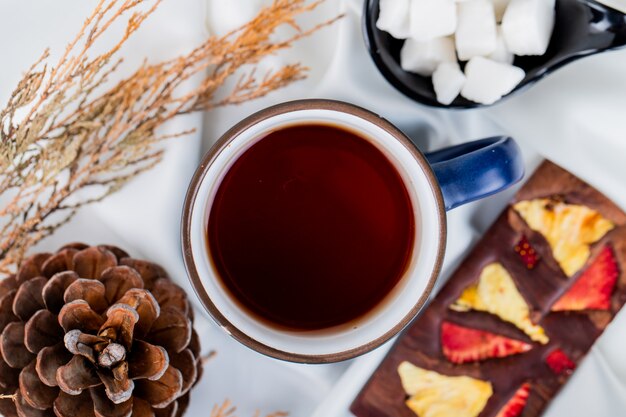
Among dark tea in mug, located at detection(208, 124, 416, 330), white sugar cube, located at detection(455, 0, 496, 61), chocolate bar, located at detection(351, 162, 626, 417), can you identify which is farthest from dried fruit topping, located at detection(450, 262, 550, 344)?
white sugar cube, located at detection(455, 0, 496, 61)

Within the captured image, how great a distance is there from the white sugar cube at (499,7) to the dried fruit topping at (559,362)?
48cm

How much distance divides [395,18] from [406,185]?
0.70ft

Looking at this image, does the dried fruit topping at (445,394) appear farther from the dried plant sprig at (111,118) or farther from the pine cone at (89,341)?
the dried plant sprig at (111,118)

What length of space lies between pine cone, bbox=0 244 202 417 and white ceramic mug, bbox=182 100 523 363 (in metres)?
0.08

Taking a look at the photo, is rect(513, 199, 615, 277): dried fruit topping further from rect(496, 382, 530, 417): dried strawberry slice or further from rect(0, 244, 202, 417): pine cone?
rect(0, 244, 202, 417): pine cone

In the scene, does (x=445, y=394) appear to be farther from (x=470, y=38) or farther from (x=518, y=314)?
(x=470, y=38)

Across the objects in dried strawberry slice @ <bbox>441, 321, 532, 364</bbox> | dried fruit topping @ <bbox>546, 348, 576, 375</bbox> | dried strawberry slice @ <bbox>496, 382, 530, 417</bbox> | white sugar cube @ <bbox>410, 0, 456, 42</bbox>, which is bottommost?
dried strawberry slice @ <bbox>496, 382, 530, 417</bbox>

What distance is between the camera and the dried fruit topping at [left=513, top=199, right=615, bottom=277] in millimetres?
1017

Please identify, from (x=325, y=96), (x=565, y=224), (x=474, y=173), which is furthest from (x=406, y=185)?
(x=565, y=224)

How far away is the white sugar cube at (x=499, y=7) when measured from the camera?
3.03 feet

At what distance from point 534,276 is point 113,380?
0.60 meters

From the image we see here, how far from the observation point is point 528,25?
2.86ft

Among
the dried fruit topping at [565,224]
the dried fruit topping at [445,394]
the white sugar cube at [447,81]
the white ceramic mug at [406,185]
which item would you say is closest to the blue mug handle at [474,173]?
the white ceramic mug at [406,185]

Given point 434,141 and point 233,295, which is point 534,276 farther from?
point 233,295
